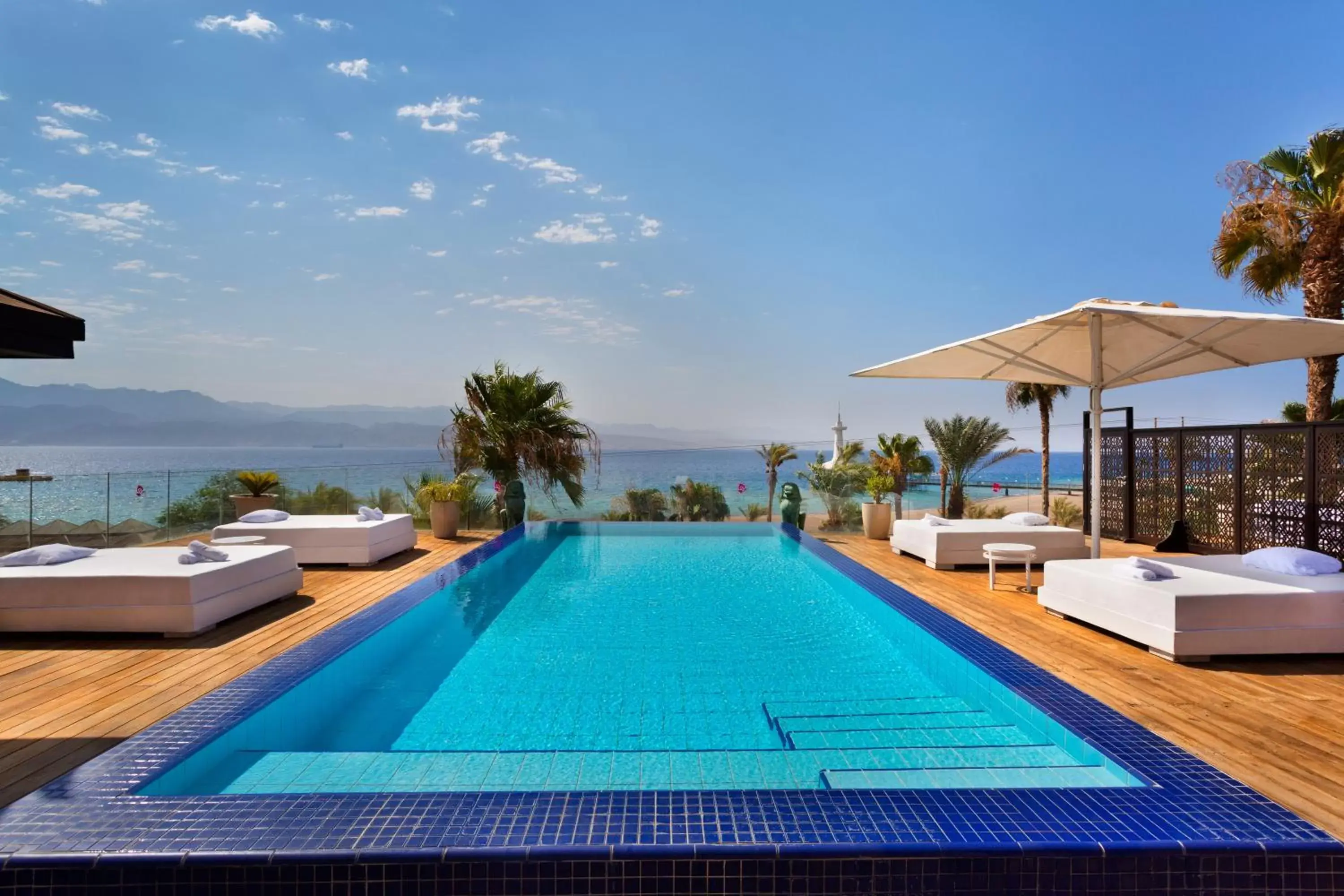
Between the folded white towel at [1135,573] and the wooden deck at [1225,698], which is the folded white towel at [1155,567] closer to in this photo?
the folded white towel at [1135,573]

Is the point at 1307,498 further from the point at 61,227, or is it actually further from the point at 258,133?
the point at 61,227

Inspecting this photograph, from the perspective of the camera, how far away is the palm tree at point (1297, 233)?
31.6ft

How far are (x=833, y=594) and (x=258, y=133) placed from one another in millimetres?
12163

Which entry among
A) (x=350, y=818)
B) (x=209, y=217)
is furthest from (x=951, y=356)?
(x=209, y=217)

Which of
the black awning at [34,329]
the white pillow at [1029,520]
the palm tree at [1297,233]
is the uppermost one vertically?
the palm tree at [1297,233]

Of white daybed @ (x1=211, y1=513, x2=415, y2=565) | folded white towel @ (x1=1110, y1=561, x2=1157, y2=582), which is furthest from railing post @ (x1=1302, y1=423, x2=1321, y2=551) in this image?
white daybed @ (x1=211, y1=513, x2=415, y2=565)

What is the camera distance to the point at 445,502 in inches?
405

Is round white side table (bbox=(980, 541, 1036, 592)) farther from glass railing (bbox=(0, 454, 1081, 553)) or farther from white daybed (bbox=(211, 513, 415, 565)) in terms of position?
white daybed (bbox=(211, 513, 415, 565))

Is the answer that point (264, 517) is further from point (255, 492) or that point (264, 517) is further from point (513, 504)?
point (513, 504)

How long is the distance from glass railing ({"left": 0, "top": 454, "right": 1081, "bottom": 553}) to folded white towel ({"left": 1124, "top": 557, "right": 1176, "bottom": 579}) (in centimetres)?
583

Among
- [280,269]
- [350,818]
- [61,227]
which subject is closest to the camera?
[350,818]

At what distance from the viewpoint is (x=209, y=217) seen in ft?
65.4

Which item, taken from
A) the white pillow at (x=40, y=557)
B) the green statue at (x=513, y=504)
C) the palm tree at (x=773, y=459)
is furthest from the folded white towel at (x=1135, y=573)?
the palm tree at (x=773, y=459)

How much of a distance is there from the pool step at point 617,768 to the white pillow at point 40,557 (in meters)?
3.38
